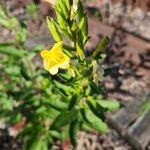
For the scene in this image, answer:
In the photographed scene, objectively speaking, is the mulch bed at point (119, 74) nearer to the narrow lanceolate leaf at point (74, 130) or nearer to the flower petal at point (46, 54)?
the narrow lanceolate leaf at point (74, 130)

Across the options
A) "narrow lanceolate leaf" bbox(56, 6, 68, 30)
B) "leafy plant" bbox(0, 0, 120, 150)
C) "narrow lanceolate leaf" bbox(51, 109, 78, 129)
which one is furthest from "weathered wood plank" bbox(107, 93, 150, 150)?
"narrow lanceolate leaf" bbox(56, 6, 68, 30)

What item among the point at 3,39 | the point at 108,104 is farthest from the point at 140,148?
the point at 3,39

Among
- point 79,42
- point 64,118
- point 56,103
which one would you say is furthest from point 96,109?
point 79,42

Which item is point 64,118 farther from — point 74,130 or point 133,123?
point 133,123

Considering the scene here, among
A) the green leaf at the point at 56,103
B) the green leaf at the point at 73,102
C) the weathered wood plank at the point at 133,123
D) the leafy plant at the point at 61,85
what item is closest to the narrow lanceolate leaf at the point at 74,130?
the leafy plant at the point at 61,85

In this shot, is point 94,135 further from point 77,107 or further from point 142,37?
point 142,37

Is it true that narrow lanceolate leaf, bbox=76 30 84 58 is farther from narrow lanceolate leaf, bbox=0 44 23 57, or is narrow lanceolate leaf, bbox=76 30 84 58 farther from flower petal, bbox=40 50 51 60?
narrow lanceolate leaf, bbox=0 44 23 57

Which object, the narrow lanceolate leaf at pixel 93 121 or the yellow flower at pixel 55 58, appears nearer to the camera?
the yellow flower at pixel 55 58
